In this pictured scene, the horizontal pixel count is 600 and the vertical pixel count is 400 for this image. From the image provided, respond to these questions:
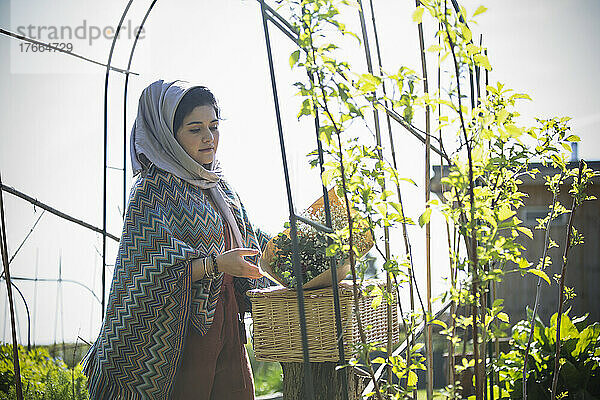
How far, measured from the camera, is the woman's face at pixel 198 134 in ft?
6.53

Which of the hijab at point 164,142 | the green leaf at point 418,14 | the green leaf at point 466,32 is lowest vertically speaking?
the green leaf at point 466,32

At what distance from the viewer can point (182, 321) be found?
1868 millimetres

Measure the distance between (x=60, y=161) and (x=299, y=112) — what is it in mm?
3069

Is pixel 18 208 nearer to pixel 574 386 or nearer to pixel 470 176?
pixel 574 386

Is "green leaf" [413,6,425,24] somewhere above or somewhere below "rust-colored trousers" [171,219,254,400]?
above

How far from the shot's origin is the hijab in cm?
196

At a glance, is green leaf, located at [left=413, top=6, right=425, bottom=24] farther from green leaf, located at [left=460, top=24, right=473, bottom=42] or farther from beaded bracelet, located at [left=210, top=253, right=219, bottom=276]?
beaded bracelet, located at [left=210, top=253, right=219, bottom=276]

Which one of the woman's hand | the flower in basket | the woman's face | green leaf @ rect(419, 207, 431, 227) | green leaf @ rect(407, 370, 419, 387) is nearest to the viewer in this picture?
green leaf @ rect(419, 207, 431, 227)

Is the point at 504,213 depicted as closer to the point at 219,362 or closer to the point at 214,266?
the point at 214,266

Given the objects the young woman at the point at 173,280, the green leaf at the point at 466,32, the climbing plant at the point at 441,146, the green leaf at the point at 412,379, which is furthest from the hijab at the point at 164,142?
the green leaf at the point at 466,32

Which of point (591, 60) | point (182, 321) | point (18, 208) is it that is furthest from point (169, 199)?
point (591, 60)

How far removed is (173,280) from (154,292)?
2.8 inches

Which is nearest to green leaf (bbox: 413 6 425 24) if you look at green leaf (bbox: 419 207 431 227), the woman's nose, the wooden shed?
green leaf (bbox: 419 207 431 227)

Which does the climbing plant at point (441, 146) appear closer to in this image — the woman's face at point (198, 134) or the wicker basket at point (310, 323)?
the wicker basket at point (310, 323)
